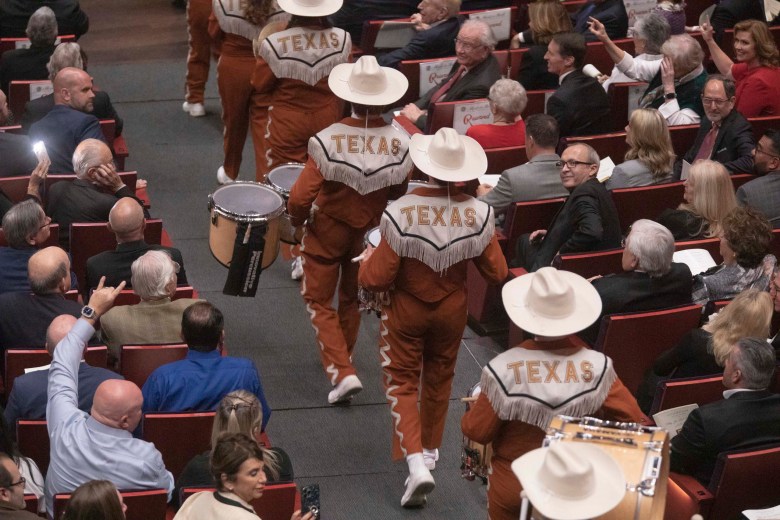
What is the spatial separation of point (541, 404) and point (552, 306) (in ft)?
1.15

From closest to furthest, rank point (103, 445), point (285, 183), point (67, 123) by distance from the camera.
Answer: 1. point (103, 445)
2. point (285, 183)
3. point (67, 123)

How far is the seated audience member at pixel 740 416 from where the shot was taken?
15.4 ft

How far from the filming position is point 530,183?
6.57 metres

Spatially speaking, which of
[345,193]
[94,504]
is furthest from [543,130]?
[94,504]

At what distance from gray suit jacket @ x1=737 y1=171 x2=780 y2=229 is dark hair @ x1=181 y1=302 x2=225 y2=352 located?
3132 millimetres

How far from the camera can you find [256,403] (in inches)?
177

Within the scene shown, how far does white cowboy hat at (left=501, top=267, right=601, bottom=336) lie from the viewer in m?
4.34

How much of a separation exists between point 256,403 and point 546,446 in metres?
1.27

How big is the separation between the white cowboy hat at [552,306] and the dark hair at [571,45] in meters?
3.36

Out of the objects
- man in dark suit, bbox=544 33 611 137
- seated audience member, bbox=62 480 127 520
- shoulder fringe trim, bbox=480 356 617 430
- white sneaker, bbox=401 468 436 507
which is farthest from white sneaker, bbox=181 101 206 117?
seated audience member, bbox=62 480 127 520

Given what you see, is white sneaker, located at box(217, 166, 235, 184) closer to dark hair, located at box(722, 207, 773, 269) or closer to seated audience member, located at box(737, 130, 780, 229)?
seated audience member, located at box(737, 130, 780, 229)

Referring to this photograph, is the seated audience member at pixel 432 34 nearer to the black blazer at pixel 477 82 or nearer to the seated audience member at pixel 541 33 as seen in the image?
the seated audience member at pixel 541 33

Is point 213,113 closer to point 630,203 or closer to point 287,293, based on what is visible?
point 287,293

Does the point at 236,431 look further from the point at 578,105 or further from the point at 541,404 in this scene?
the point at 578,105
